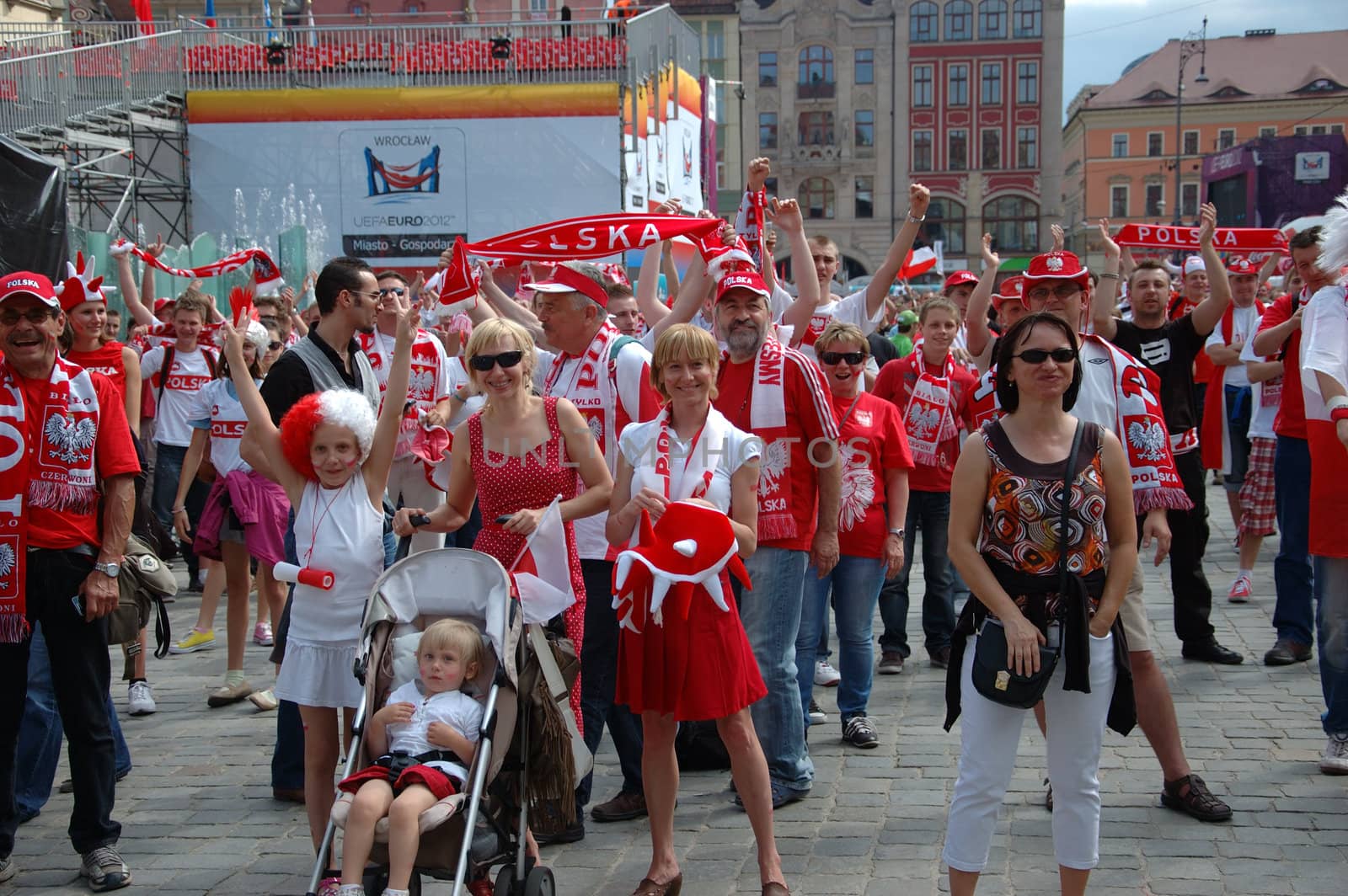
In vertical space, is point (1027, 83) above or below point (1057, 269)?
above

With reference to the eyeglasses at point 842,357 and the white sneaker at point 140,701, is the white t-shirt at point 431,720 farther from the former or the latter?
the white sneaker at point 140,701

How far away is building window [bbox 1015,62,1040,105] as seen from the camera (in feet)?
251

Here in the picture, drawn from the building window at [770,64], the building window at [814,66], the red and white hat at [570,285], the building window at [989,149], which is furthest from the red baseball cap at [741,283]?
the building window at [770,64]

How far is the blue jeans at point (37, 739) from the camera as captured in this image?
16.6 feet

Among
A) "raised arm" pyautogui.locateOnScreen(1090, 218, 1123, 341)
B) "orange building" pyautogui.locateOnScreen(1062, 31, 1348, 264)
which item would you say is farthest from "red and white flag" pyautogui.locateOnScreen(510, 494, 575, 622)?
"orange building" pyautogui.locateOnScreen(1062, 31, 1348, 264)

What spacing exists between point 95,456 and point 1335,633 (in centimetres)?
493

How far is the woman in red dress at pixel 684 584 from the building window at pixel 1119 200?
8440 cm

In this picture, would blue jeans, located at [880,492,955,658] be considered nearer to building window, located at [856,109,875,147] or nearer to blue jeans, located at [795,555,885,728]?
blue jeans, located at [795,555,885,728]

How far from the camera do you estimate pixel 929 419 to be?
7.52 m

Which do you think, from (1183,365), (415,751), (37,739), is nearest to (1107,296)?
(1183,365)

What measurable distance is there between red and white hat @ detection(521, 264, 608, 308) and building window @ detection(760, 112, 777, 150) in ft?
245

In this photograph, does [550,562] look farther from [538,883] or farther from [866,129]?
[866,129]

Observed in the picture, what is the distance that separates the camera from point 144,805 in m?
5.49

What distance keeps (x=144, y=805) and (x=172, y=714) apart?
1482 mm
